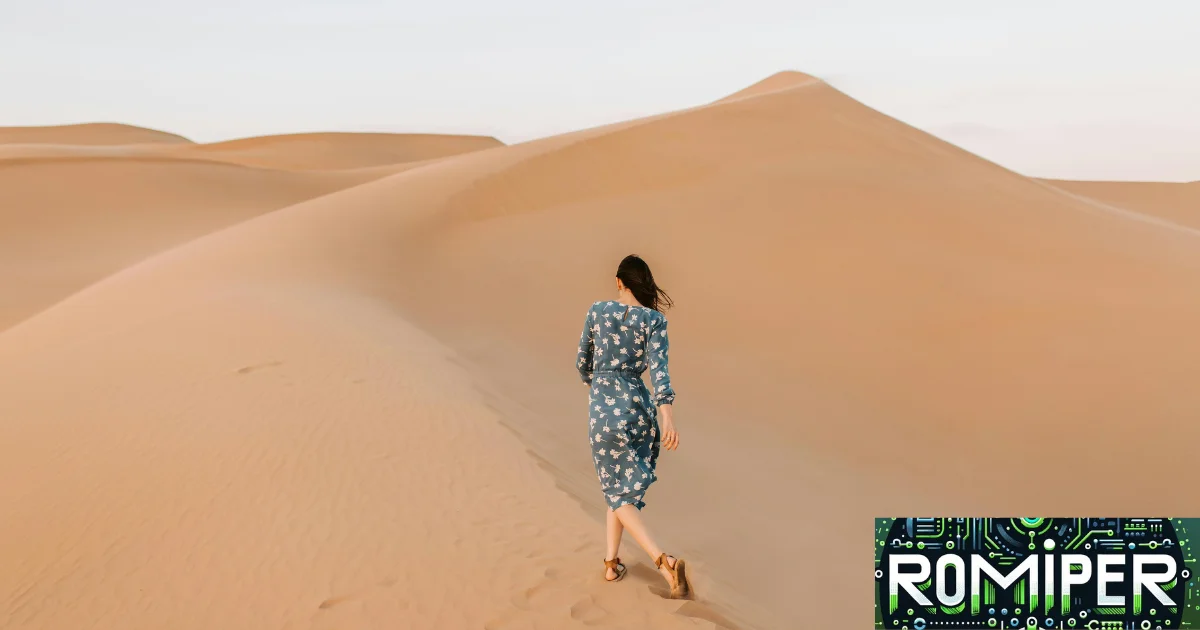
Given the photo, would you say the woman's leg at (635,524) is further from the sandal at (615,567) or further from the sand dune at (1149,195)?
the sand dune at (1149,195)

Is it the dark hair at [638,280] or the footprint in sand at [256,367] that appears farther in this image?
the footprint in sand at [256,367]

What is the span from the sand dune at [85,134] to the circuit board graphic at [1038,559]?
90.3m

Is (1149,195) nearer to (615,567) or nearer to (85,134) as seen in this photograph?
(615,567)

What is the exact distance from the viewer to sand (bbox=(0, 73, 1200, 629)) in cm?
539

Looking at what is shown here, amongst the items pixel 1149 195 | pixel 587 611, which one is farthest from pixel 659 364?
pixel 1149 195

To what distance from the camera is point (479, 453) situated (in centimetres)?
704

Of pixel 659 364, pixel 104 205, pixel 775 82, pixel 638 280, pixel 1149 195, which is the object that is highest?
pixel 1149 195

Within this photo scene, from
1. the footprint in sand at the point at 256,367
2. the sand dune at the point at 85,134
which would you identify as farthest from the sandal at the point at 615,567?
the sand dune at the point at 85,134

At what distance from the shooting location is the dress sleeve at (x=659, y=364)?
14.6 feet

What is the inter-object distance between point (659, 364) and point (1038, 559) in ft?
6.97

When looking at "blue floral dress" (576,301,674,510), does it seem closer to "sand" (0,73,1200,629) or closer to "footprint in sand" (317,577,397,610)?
"sand" (0,73,1200,629)

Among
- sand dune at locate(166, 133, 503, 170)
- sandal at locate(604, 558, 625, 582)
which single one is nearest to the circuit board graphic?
sandal at locate(604, 558, 625, 582)

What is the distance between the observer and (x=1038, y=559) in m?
4.30

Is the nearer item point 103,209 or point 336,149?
point 103,209
